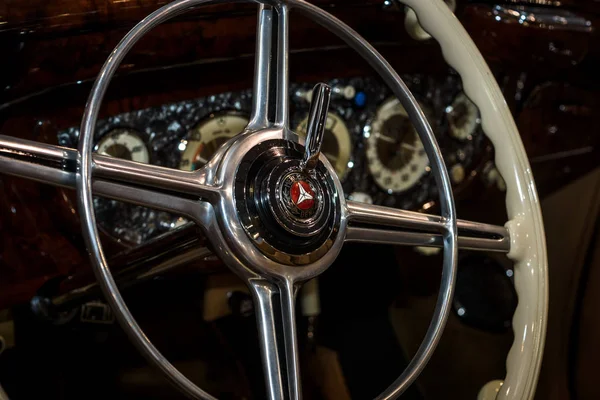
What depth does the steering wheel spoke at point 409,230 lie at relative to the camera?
28.4 inches

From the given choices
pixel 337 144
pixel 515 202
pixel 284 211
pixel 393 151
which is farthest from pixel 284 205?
pixel 393 151

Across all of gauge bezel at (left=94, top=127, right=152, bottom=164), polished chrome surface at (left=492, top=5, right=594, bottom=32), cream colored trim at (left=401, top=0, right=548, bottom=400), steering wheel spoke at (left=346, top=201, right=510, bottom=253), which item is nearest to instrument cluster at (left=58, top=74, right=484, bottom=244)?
gauge bezel at (left=94, top=127, right=152, bottom=164)

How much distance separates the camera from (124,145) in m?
1.02

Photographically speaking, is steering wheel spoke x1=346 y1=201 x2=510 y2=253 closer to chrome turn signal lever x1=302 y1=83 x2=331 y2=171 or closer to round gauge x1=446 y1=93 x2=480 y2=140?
chrome turn signal lever x1=302 y1=83 x2=331 y2=171

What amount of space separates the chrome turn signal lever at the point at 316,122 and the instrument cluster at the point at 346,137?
46 centimetres

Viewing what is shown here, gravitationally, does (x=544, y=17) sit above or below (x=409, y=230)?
above

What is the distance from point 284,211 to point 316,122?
0.10 m

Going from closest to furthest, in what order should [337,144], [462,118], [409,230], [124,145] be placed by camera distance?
[409,230] → [124,145] → [337,144] → [462,118]

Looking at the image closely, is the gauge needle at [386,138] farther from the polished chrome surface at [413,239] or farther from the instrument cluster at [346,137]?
the polished chrome surface at [413,239]

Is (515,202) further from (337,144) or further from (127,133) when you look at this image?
(127,133)

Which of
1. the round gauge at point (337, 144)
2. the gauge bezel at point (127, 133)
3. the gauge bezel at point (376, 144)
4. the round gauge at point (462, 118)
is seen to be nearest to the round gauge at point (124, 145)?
the gauge bezel at point (127, 133)

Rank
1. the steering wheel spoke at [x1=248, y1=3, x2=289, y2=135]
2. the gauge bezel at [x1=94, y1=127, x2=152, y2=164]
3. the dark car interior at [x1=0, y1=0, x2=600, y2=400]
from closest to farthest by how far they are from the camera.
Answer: the steering wheel spoke at [x1=248, y1=3, x2=289, y2=135] → the dark car interior at [x1=0, y1=0, x2=600, y2=400] → the gauge bezel at [x1=94, y1=127, x2=152, y2=164]

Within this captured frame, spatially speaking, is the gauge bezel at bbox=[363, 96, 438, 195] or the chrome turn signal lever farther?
the gauge bezel at bbox=[363, 96, 438, 195]

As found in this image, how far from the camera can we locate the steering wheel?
557 millimetres
